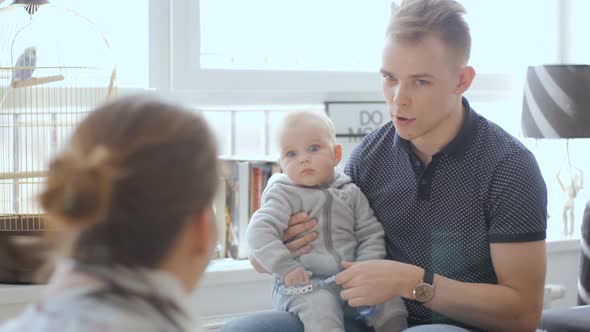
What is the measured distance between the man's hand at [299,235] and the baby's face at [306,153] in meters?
0.09

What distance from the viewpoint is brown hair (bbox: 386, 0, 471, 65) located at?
6.45 feet

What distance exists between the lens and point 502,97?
3.48 m

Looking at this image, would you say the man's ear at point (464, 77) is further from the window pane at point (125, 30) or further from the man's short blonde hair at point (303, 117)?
the window pane at point (125, 30)

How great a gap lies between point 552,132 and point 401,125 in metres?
1.28

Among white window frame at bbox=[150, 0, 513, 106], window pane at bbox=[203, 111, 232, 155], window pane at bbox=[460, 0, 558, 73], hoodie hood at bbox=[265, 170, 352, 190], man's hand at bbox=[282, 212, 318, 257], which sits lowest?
man's hand at bbox=[282, 212, 318, 257]

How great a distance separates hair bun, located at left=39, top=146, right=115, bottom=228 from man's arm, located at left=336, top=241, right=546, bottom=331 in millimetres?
1114

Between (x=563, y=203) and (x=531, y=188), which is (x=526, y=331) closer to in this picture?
(x=531, y=188)

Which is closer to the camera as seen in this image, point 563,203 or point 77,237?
point 77,237

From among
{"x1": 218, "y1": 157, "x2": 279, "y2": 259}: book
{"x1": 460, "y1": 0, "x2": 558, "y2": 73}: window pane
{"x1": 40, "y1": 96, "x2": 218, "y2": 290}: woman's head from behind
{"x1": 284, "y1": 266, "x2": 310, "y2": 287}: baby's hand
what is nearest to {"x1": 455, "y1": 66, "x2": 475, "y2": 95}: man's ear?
{"x1": 284, "y1": 266, "x2": 310, "y2": 287}: baby's hand

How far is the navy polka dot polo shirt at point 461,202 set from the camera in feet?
6.22

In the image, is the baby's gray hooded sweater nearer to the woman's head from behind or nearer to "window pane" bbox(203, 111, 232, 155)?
"window pane" bbox(203, 111, 232, 155)

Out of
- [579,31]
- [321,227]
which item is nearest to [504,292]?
[321,227]

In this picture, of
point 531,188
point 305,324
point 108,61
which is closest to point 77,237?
point 305,324

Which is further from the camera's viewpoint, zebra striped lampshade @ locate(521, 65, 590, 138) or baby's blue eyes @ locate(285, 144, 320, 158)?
zebra striped lampshade @ locate(521, 65, 590, 138)
